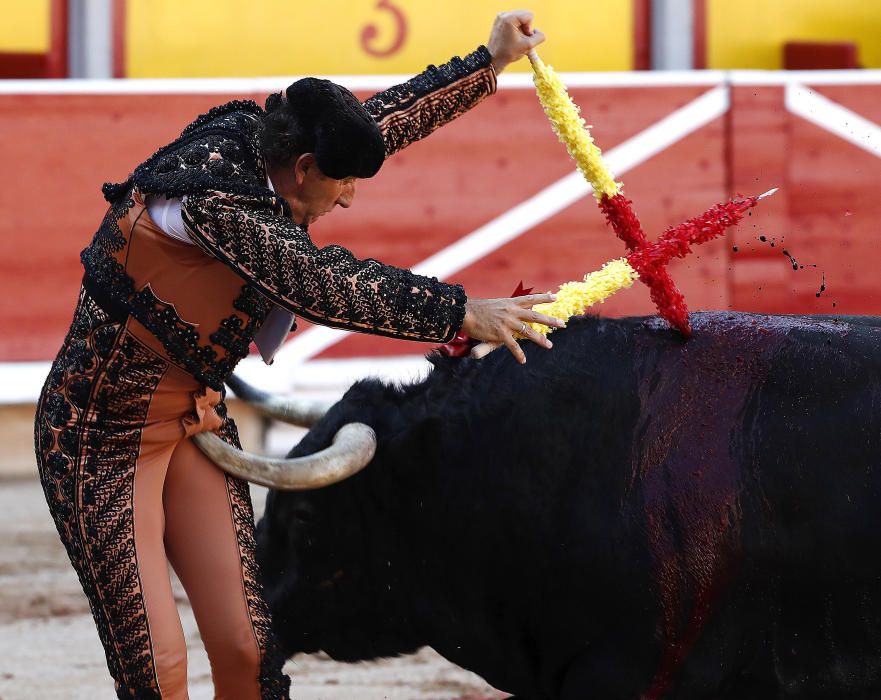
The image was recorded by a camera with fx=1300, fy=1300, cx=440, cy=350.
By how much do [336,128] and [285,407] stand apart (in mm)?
940

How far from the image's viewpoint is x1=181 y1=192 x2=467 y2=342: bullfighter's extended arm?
1849 mm

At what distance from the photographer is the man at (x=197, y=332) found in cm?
188

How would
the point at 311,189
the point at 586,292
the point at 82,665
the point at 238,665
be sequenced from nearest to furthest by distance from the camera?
the point at 311,189
the point at 238,665
the point at 586,292
the point at 82,665

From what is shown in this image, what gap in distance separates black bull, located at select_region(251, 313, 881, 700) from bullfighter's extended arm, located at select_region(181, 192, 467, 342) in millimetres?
449

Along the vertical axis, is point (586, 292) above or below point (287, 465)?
above

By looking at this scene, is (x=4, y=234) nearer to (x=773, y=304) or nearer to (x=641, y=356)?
(x=773, y=304)

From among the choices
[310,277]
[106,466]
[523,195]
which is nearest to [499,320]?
[310,277]

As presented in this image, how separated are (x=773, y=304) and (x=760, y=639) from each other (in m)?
3.89

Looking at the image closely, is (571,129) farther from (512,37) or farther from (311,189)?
(311,189)

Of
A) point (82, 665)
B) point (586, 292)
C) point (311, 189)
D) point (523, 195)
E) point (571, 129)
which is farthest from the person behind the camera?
point (523, 195)

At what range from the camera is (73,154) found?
18.1ft

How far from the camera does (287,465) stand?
7.11 feet

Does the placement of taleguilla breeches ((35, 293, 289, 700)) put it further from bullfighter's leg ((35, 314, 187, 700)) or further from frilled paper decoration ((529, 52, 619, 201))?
frilled paper decoration ((529, 52, 619, 201))

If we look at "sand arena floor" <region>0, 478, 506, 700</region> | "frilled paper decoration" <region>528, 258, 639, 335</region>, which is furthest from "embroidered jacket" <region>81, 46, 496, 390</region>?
"sand arena floor" <region>0, 478, 506, 700</region>
